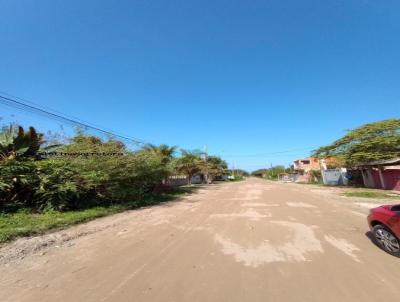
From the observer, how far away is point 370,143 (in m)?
24.4

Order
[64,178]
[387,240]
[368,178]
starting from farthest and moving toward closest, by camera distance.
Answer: [368,178] < [64,178] < [387,240]

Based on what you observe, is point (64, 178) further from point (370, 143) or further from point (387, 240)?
point (370, 143)

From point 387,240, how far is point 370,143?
Result: 23012 mm

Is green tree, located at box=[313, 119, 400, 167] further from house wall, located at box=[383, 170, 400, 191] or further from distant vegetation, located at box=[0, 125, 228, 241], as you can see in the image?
distant vegetation, located at box=[0, 125, 228, 241]

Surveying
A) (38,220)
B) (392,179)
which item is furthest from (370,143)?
(38,220)

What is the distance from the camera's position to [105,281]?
416 cm

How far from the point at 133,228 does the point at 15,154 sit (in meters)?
6.83

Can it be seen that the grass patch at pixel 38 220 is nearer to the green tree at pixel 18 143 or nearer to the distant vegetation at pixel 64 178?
the distant vegetation at pixel 64 178

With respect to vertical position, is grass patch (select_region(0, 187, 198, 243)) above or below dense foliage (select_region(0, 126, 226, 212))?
below

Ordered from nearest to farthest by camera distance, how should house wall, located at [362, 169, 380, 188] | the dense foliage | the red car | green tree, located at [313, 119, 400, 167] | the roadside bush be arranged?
the red car → the dense foliage → the roadside bush → green tree, located at [313, 119, 400, 167] → house wall, located at [362, 169, 380, 188]

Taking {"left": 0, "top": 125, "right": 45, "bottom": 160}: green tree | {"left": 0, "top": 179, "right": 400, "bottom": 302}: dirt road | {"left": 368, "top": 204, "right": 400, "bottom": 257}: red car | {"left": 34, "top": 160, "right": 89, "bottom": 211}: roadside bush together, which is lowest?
{"left": 0, "top": 179, "right": 400, "bottom": 302}: dirt road

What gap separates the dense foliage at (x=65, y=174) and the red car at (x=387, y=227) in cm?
1063

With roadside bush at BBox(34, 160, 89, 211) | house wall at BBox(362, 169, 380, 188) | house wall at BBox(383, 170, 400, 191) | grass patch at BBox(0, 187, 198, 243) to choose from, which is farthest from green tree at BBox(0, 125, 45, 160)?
house wall at BBox(362, 169, 380, 188)

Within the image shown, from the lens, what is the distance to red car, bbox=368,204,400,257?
16.9 ft
